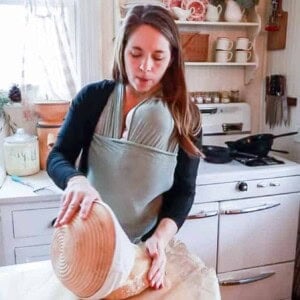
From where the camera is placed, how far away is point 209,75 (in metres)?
2.31

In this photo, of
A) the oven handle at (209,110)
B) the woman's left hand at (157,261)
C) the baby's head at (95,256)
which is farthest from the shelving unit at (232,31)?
the baby's head at (95,256)

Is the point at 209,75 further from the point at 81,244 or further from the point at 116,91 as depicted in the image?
the point at 81,244

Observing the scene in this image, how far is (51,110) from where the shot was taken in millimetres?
1935

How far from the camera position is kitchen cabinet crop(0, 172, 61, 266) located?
1558 mm

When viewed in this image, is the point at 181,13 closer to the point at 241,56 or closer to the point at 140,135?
the point at 241,56

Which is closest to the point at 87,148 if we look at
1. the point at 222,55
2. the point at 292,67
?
the point at 222,55

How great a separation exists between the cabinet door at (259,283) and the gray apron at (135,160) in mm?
1034

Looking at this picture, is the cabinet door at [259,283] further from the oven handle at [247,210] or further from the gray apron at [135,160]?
the gray apron at [135,160]

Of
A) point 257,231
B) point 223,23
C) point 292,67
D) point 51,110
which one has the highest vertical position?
point 223,23

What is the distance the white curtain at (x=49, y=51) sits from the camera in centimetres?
194

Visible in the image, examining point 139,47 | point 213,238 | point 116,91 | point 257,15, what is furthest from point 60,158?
point 257,15

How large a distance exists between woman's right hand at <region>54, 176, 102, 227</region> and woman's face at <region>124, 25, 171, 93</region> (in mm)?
344

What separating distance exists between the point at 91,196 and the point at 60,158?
0.31 meters

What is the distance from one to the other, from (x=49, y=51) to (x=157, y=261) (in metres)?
1.45
